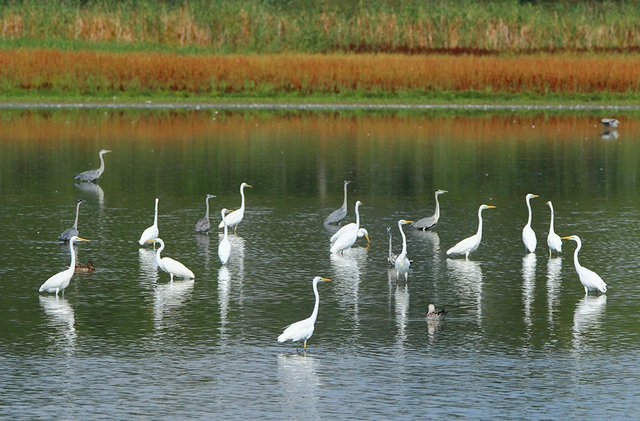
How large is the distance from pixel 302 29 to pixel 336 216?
39.9 meters

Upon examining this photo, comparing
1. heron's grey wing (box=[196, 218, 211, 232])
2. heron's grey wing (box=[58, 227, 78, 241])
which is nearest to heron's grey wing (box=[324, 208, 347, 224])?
heron's grey wing (box=[196, 218, 211, 232])

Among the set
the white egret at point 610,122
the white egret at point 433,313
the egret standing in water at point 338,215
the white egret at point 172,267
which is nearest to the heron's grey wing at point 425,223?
the egret standing in water at point 338,215

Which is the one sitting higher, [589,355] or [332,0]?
[332,0]

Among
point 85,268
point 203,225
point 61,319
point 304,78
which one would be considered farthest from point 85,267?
point 304,78

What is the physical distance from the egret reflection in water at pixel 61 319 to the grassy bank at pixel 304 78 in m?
36.2

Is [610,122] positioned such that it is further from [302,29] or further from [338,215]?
[338,215]

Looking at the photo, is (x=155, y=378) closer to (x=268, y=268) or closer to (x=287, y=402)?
(x=287, y=402)

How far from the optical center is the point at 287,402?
1316 cm

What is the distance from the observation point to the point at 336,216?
24.6 m

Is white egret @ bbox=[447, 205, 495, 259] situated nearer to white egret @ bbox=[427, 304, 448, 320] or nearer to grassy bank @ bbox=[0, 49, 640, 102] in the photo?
white egret @ bbox=[427, 304, 448, 320]

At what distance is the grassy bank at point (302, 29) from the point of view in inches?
2404

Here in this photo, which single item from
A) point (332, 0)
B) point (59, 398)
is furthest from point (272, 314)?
point (332, 0)

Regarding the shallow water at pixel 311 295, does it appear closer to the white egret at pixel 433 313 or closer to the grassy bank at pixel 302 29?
the white egret at pixel 433 313

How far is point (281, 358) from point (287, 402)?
5.44 feet
